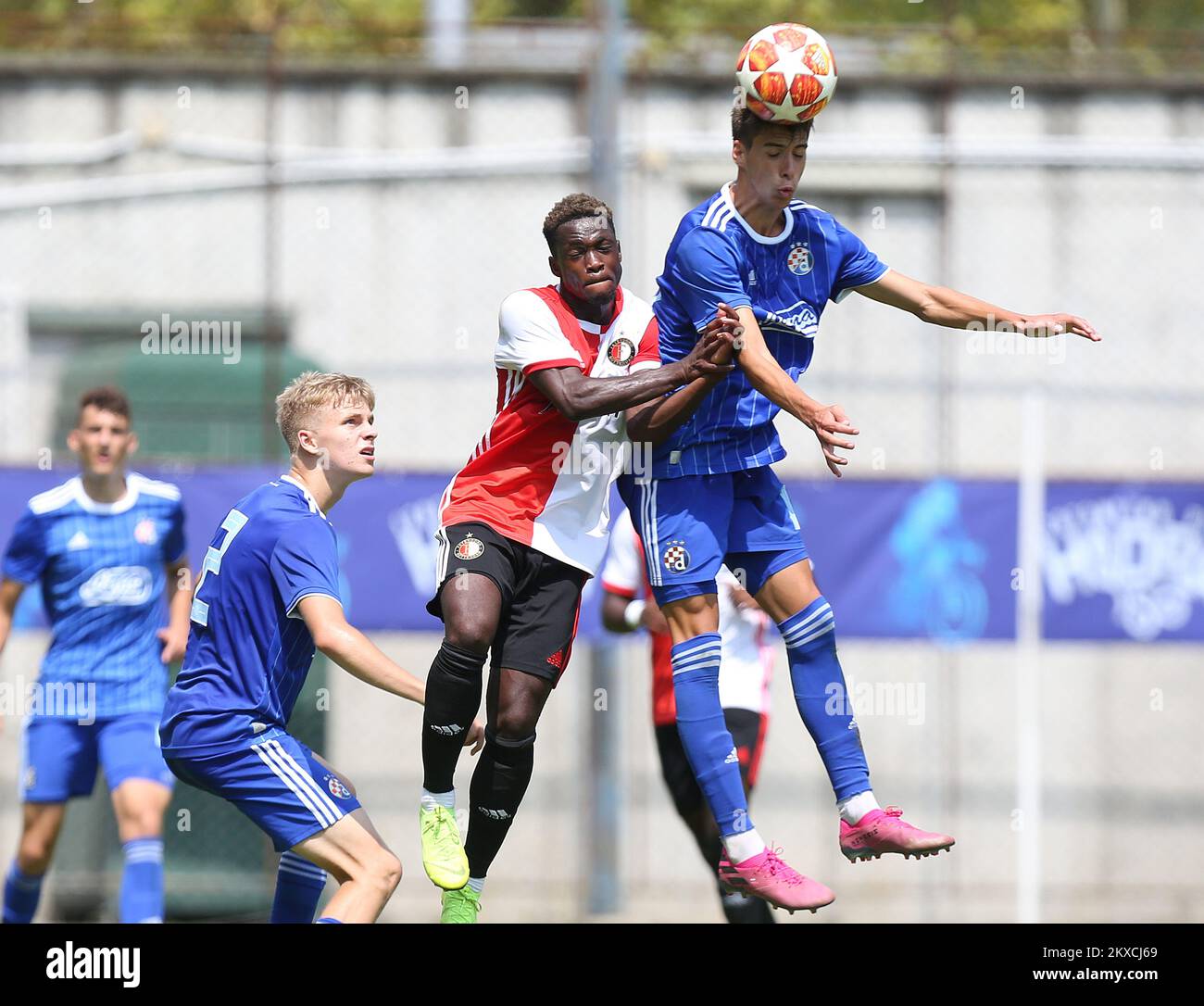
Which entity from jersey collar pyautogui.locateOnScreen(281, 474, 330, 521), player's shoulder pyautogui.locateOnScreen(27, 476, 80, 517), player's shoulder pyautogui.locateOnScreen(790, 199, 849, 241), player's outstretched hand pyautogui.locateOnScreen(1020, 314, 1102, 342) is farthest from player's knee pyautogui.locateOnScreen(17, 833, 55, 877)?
player's outstretched hand pyautogui.locateOnScreen(1020, 314, 1102, 342)

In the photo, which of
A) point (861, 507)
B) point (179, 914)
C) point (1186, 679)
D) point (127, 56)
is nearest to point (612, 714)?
point (861, 507)

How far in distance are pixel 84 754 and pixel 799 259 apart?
491 centimetres

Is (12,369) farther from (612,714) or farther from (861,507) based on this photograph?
(861,507)

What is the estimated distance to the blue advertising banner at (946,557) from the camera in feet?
32.2

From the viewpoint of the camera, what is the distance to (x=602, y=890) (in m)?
10.4

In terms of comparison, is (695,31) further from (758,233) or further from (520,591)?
(520,591)

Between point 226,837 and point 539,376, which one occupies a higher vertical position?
point 539,376

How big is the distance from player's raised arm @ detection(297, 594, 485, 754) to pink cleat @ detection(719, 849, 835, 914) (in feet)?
4.05

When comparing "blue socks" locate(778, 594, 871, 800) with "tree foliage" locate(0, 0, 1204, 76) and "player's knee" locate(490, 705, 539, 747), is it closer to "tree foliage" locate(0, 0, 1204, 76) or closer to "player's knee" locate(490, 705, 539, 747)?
"player's knee" locate(490, 705, 539, 747)

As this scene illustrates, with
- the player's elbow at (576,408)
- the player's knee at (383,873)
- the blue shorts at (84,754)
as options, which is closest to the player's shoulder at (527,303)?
the player's elbow at (576,408)

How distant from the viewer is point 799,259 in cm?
566

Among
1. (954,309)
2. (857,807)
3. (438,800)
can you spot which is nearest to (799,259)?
(954,309)
